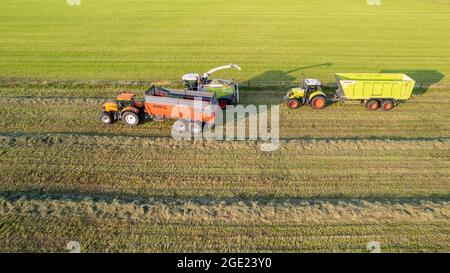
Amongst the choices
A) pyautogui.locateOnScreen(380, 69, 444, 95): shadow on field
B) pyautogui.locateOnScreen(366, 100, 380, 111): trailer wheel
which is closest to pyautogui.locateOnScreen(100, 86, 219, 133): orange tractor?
pyautogui.locateOnScreen(366, 100, 380, 111): trailer wheel

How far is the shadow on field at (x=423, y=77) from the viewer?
19614 mm

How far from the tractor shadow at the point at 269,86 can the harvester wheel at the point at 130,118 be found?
571cm

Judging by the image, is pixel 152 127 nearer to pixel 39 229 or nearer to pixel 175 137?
pixel 175 137

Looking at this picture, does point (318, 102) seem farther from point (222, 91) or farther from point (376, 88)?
point (222, 91)

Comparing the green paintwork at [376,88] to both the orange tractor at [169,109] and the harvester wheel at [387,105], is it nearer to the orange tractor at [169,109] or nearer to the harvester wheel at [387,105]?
the harvester wheel at [387,105]

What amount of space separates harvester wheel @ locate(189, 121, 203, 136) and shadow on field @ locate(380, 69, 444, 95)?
41.5 feet

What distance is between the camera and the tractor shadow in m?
18.3

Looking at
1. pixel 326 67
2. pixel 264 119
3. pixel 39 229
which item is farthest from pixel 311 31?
pixel 39 229

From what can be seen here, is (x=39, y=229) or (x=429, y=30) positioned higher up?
(x=429, y=30)

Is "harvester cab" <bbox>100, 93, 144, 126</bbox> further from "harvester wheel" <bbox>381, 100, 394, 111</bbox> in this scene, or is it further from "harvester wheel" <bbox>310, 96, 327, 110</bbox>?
"harvester wheel" <bbox>381, 100, 394, 111</bbox>

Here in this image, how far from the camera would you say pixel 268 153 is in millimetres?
13734
